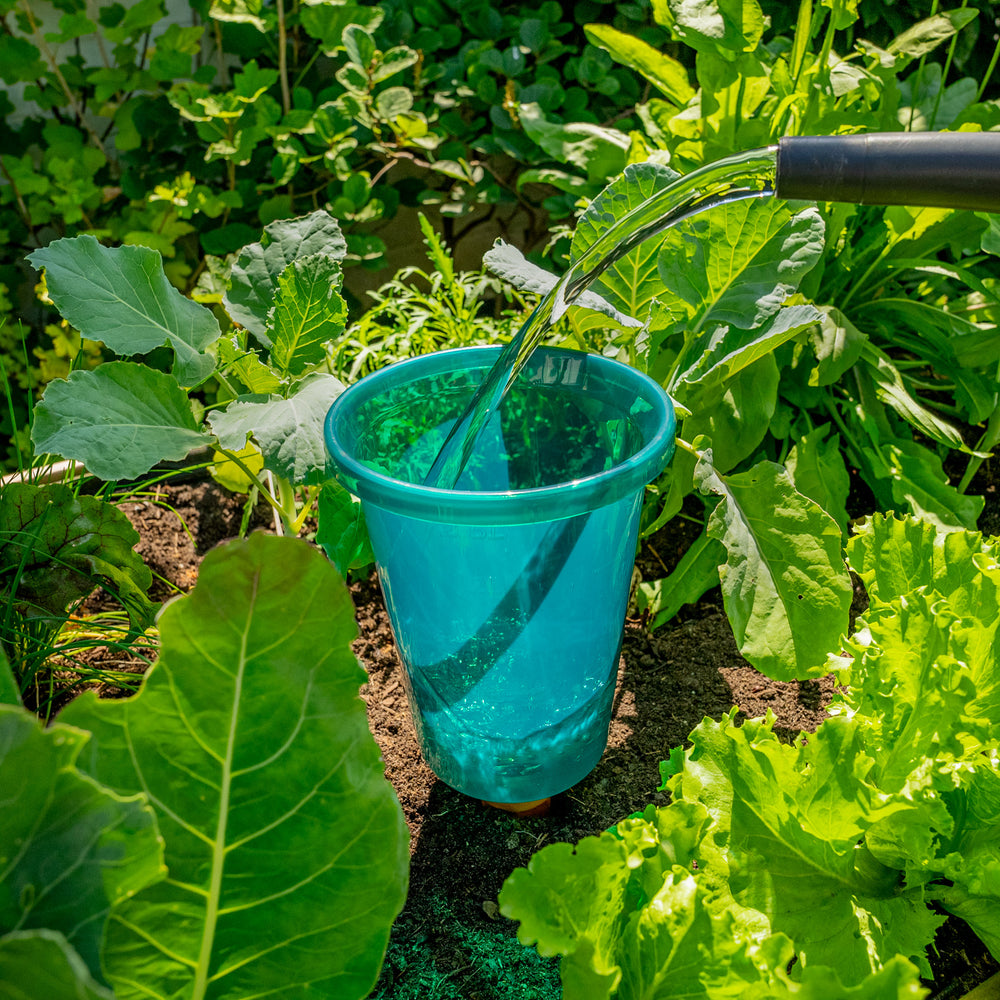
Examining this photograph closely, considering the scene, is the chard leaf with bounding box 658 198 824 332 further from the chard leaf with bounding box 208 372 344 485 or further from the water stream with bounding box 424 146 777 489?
the chard leaf with bounding box 208 372 344 485

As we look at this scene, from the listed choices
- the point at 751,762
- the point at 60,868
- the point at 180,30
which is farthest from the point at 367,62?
the point at 60,868

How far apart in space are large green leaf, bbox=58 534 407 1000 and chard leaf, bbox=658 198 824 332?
0.81 m

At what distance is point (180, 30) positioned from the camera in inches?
81.0

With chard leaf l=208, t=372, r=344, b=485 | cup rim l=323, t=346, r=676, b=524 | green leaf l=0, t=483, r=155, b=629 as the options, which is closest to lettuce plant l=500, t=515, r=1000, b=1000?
cup rim l=323, t=346, r=676, b=524

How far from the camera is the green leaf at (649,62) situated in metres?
1.68

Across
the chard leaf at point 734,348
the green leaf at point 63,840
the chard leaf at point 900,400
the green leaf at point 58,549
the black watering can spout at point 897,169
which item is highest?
the black watering can spout at point 897,169

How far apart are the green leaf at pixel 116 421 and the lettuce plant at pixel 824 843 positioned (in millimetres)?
602

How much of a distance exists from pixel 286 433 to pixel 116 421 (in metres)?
0.20

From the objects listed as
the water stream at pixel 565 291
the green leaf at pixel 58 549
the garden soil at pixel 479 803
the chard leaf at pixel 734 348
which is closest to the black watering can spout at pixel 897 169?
the water stream at pixel 565 291

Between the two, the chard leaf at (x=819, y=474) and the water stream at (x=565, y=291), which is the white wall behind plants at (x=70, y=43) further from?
the chard leaf at (x=819, y=474)

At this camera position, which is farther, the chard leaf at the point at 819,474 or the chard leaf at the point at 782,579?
the chard leaf at the point at 819,474

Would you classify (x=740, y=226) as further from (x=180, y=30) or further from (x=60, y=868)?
(x=180, y=30)

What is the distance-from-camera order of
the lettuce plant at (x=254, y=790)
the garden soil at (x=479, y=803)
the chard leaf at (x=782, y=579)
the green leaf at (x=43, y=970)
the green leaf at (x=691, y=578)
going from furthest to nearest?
1. the green leaf at (x=691, y=578)
2. the chard leaf at (x=782, y=579)
3. the garden soil at (x=479, y=803)
4. the lettuce plant at (x=254, y=790)
5. the green leaf at (x=43, y=970)

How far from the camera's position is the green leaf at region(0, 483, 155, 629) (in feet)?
3.92
